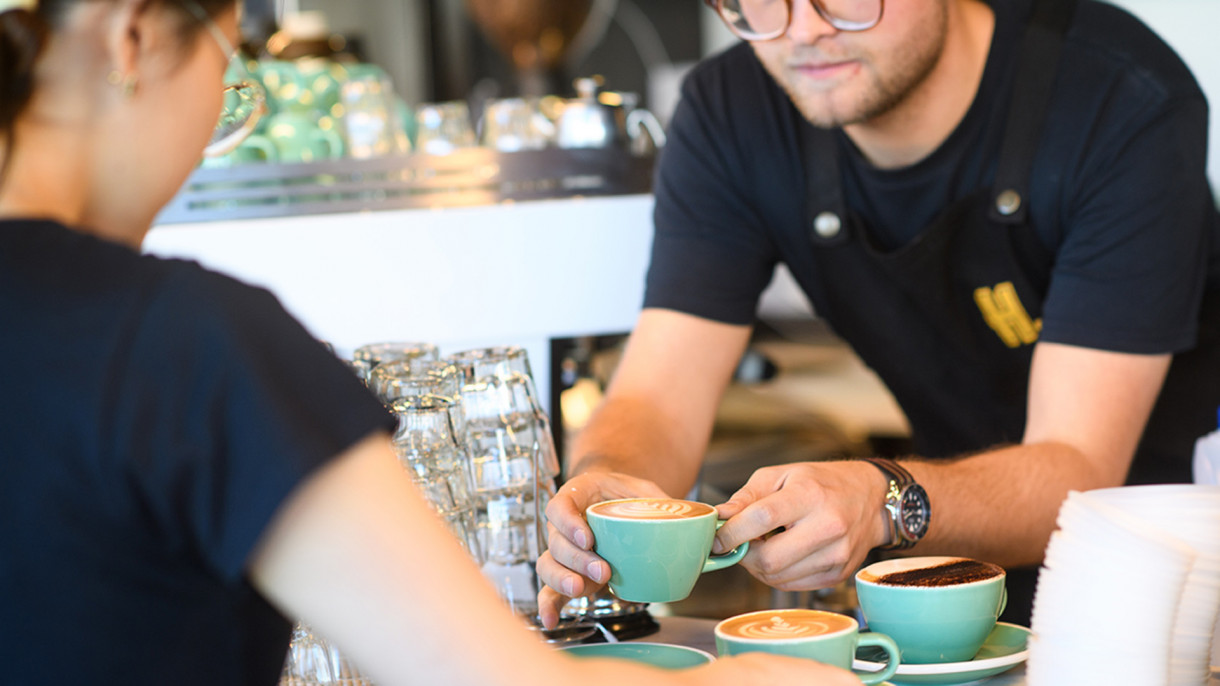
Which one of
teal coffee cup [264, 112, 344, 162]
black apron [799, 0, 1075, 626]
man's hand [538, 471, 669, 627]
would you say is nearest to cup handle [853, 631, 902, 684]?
man's hand [538, 471, 669, 627]

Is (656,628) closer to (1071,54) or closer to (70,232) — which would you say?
(70,232)

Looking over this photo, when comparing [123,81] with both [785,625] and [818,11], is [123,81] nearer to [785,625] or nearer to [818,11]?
[785,625]

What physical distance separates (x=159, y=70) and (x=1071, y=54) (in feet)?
3.98

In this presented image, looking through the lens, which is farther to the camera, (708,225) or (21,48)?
(708,225)

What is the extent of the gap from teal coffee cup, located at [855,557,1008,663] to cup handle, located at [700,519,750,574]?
92mm

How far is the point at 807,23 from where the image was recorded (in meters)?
1.40

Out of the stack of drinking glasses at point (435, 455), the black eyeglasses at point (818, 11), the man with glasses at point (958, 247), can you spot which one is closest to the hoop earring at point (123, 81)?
the stack of drinking glasses at point (435, 455)

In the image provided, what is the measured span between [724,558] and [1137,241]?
74 centimetres

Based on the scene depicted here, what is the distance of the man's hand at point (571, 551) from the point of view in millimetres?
924

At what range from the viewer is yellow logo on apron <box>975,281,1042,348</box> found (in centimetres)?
156

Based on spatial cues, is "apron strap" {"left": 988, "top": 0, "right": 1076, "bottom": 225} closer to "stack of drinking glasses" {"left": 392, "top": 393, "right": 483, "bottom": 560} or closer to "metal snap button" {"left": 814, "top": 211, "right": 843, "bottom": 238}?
"metal snap button" {"left": 814, "top": 211, "right": 843, "bottom": 238}

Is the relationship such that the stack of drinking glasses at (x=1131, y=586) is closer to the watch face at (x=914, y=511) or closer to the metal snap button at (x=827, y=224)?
the watch face at (x=914, y=511)

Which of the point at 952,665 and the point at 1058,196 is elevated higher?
the point at 1058,196

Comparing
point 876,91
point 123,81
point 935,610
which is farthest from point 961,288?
point 123,81
